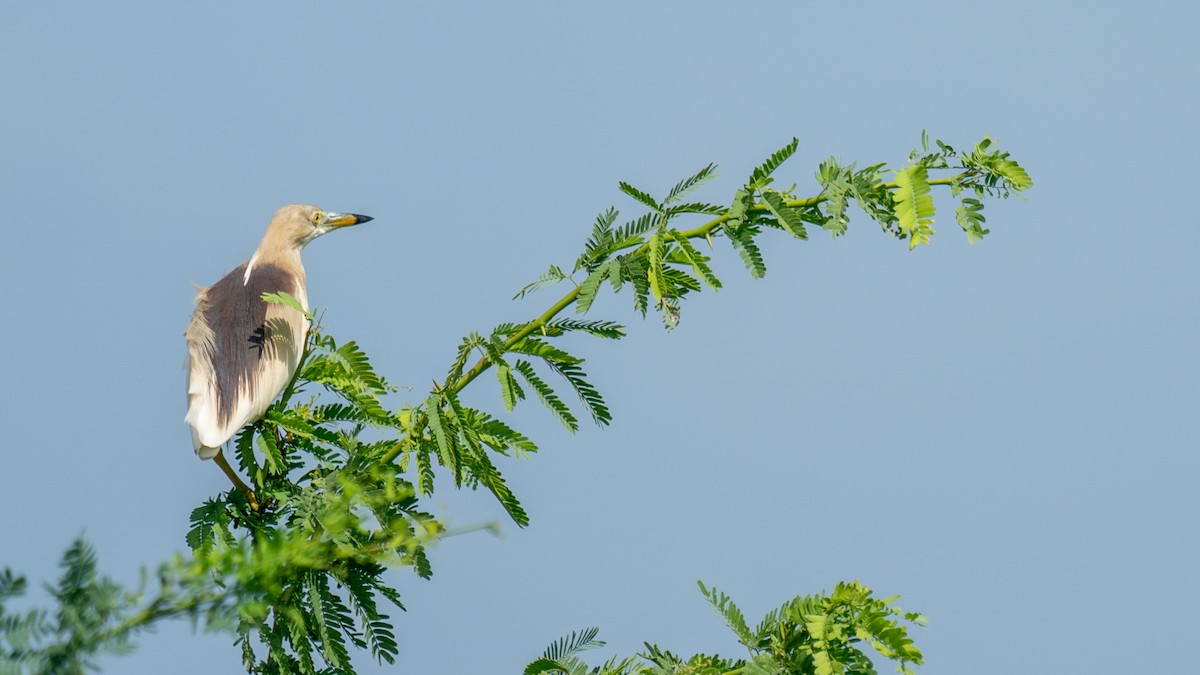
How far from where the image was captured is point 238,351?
5.48 metres

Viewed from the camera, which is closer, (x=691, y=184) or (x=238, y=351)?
(x=691, y=184)

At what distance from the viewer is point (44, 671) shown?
1.45 metres

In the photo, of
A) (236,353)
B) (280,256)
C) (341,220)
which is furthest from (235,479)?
(341,220)

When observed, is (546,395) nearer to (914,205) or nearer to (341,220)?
(914,205)

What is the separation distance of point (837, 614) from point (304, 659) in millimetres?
1586

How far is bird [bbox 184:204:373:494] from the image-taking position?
509 centimetres

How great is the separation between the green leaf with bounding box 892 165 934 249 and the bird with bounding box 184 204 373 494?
238cm

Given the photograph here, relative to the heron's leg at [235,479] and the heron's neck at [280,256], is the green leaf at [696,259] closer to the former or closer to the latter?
the heron's leg at [235,479]

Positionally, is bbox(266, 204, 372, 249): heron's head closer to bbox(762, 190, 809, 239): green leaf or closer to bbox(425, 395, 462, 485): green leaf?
bbox(425, 395, 462, 485): green leaf

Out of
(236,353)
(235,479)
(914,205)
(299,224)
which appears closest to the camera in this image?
(914,205)

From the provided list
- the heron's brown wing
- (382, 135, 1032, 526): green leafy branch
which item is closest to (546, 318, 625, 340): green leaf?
(382, 135, 1032, 526): green leafy branch

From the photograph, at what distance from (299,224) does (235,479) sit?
251 centimetres

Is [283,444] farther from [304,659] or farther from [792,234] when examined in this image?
[792,234]

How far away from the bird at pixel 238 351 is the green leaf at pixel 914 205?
2.38 m
